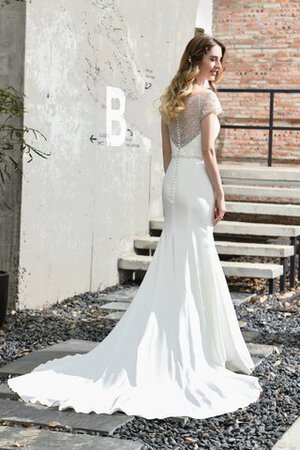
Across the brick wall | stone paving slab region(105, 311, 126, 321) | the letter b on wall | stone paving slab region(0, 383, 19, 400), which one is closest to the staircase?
the letter b on wall

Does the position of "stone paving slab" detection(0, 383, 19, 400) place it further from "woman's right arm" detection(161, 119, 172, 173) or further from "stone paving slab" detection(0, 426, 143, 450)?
"woman's right arm" detection(161, 119, 172, 173)

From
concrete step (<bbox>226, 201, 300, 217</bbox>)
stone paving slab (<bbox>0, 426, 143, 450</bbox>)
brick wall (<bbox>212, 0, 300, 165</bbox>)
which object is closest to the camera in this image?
stone paving slab (<bbox>0, 426, 143, 450</bbox>)

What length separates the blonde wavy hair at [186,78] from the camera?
5.01 m

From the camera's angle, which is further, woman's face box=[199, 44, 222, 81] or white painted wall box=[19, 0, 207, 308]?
white painted wall box=[19, 0, 207, 308]

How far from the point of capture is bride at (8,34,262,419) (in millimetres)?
4773

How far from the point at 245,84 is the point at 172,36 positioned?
4.12 meters

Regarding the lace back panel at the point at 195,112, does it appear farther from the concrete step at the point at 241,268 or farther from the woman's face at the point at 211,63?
the concrete step at the point at 241,268

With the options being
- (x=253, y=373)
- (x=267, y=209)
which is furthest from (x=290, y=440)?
(x=267, y=209)

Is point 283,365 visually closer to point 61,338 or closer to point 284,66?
point 61,338

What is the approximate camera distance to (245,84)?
45.9ft

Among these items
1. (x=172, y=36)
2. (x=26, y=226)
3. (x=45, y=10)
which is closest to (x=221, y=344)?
(x=26, y=226)

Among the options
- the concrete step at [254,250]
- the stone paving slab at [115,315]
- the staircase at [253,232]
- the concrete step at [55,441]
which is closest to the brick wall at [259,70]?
the staircase at [253,232]

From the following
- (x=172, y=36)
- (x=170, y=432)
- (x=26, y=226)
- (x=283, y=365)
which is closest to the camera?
(x=170, y=432)

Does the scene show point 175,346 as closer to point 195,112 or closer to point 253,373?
point 253,373
